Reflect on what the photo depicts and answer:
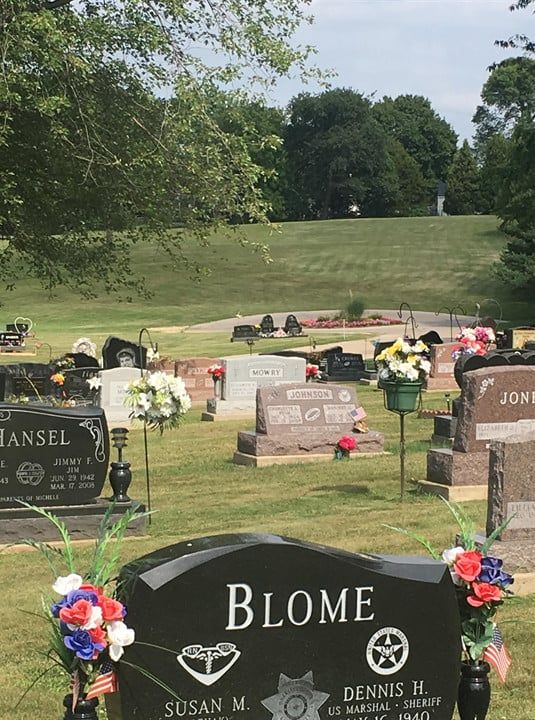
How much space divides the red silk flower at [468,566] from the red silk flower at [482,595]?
0.05 meters

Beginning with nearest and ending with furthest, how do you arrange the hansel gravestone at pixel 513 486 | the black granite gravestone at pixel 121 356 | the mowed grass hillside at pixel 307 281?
the hansel gravestone at pixel 513 486 < the black granite gravestone at pixel 121 356 < the mowed grass hillside at pixel 307 281

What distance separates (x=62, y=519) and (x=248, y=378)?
997 centimetres

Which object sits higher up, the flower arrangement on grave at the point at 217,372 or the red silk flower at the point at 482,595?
the red silk flower at the point at 482,595

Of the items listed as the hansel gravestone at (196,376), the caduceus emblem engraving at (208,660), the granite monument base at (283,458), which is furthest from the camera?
the hansel gravestone at (196,376)

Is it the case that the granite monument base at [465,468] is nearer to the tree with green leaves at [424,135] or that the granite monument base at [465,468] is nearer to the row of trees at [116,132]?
the row of trees at [116,132]

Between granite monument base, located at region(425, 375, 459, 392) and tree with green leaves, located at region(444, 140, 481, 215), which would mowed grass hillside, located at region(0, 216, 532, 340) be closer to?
tree with green leaves, located at region(444, 140, 481, 215)

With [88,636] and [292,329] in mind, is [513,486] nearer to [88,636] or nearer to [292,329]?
[88,636]

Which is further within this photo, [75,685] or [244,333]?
[244,333]

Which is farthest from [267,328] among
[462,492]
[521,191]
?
[462,492]

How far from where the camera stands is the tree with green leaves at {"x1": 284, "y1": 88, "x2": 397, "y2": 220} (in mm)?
113125

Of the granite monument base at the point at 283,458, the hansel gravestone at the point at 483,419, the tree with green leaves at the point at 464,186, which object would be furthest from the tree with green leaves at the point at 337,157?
the hansel gravestone at the point at 483,419

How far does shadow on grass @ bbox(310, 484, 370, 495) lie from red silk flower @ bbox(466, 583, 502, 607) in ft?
26.4

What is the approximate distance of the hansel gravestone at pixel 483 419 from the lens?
12266mm

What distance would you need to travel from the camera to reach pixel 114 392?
20844 millimetres
